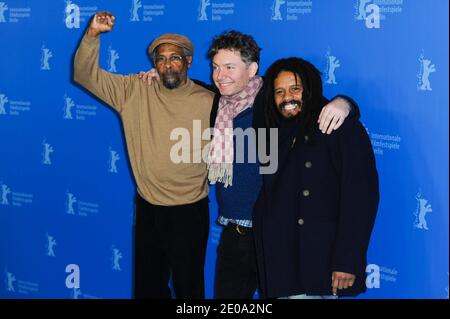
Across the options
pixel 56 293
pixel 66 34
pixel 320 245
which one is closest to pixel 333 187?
pixel 320 245

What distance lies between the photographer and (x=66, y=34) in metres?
3.47

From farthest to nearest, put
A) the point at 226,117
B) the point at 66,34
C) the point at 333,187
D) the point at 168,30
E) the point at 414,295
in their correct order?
the point at 66,34 < the point at 168,30 < the point at 414,295 < the point at 226,117 < the point at 333,187

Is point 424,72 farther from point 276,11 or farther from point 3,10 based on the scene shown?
point 3,10

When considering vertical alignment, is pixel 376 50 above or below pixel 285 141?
above

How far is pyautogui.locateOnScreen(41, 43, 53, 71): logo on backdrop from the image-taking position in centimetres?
355

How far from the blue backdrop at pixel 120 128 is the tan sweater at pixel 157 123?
15.1 inches

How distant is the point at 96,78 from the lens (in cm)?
281

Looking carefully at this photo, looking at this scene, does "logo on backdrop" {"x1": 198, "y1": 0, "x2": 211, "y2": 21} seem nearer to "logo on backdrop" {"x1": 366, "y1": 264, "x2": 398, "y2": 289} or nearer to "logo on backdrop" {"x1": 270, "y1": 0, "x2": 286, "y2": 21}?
"logo on backdrop" {"x1": 270, "y1": 0, "x2": 286, "y2": 21}

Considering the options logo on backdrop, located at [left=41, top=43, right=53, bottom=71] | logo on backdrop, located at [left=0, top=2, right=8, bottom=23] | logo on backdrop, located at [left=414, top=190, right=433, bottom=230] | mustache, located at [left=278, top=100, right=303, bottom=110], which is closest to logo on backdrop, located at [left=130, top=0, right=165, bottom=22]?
logo on backdrop, located at [left=41, top=43, right=53, bottom=71]

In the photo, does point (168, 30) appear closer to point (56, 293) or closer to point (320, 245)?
point (320, 245)

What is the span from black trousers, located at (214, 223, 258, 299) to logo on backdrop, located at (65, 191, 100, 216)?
1091 mm

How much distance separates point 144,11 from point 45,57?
69cm

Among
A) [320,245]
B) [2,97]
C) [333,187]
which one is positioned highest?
[2,97]

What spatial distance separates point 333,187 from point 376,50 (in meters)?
0.75
